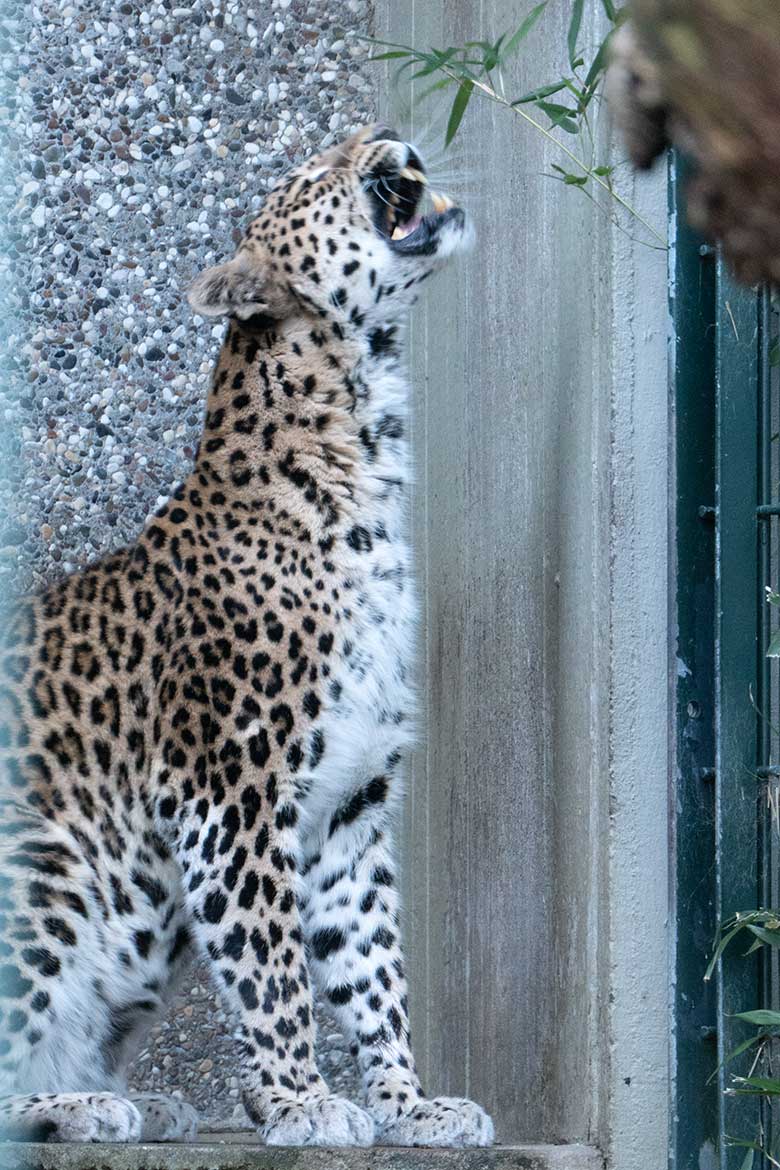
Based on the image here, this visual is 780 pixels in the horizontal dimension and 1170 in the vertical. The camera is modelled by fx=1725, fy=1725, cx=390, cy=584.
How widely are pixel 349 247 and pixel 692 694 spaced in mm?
1413

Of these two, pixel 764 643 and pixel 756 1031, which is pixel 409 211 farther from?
pixel 756 1031

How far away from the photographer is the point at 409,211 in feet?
14.1

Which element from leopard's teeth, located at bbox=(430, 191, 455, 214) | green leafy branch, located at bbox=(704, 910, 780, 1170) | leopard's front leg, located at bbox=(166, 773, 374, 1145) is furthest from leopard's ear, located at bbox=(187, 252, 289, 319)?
green leafy branch, located at bbox=(704, 910, 780, 1170)

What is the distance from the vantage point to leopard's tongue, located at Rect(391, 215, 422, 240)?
4.23m

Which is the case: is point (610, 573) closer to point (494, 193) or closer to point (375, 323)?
point (375, 323)

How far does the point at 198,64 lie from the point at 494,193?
1.50 m

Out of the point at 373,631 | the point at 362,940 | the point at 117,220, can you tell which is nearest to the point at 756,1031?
the point at 362,940

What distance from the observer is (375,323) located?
13.7ft

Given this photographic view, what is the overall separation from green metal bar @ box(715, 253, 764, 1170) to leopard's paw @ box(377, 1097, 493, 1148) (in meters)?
0.51

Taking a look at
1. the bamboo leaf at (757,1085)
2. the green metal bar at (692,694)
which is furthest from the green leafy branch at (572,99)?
the bamboo leaf at (757,1085)

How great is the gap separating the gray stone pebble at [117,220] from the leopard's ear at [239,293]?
1.32 meters

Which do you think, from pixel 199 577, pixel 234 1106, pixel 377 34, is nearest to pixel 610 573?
pixel 199 577

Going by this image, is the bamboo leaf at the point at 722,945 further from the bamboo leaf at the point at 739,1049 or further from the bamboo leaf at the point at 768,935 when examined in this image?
the bamboo leaf at the point at 739,1049

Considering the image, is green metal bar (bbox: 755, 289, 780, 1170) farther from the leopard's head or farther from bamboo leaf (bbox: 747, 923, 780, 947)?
the leopard's head
